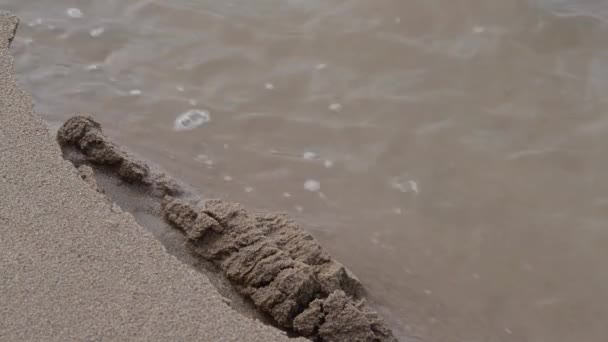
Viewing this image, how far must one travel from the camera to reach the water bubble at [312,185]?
314 cm

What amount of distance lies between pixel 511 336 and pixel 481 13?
78.4 inches

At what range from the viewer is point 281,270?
240cm

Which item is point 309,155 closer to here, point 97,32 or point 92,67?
point 92,67

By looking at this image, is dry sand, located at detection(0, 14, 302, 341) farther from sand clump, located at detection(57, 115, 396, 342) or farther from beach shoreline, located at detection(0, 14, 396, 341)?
sand clump, located at detection(57, 115, 396, 342)

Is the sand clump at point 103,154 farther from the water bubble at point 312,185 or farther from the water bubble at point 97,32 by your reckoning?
the water bubble at point 97,32

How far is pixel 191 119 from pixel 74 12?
3.52 ft

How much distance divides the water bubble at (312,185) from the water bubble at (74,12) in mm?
1649

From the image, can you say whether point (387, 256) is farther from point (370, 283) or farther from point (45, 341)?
point (45, 341)

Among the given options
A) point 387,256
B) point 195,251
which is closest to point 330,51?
point 387,256

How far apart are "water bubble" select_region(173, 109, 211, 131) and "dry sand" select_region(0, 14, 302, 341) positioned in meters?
0.94

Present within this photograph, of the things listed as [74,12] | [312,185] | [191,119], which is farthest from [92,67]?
[312,185]

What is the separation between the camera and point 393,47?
3910 millimetres

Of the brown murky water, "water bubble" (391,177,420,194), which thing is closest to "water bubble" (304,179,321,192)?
the brown murky water

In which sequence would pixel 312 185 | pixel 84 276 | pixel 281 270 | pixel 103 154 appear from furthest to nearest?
1. pixel 312 185
2. pixel 103 154
3. pixel 281 270
4. pixel 84 276
